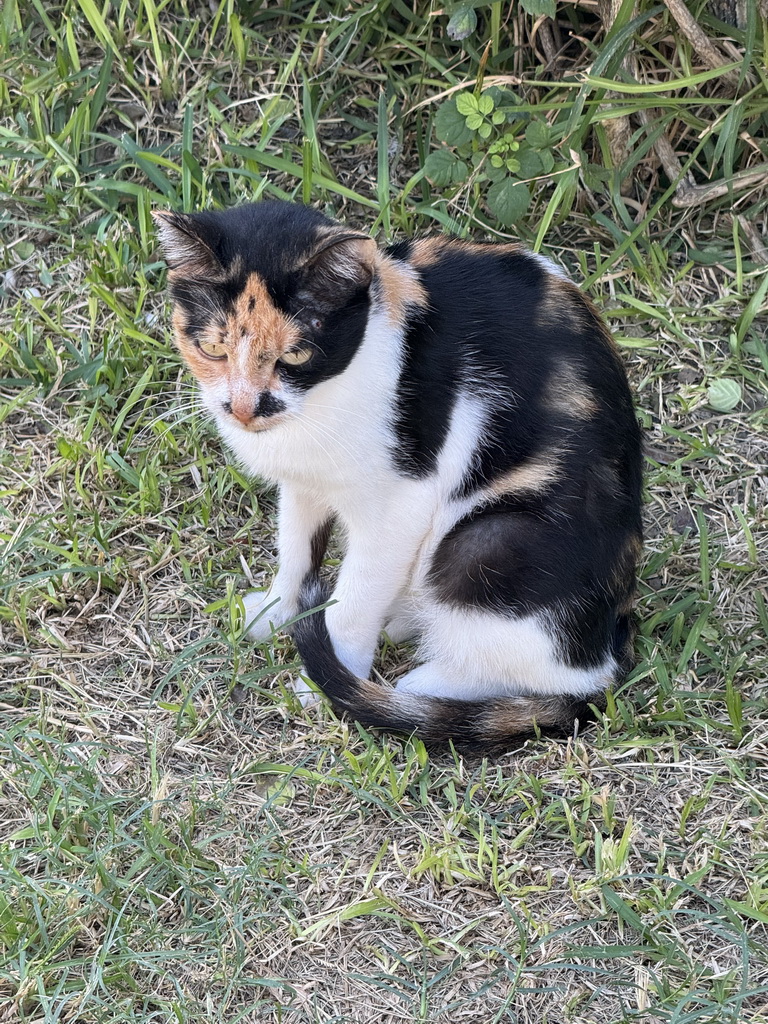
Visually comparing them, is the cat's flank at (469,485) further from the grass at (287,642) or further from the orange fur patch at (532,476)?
the grass at (287,642)

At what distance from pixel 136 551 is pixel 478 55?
2037mm

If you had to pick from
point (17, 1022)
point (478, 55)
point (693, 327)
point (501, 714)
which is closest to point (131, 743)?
point (17, 1022)

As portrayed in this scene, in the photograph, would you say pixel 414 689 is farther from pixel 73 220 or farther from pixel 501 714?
pixel 73 220

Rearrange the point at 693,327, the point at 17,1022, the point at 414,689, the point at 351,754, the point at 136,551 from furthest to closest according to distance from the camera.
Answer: the point at 693,327 → the point at 136,551 → the point at 414,689 → the point at 351,754 → the point at 17,1022

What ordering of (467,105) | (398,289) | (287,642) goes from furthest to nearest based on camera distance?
(467,105)
(287,642)
(398,289)

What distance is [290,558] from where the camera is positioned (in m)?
2.99

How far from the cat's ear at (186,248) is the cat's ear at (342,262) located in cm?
22

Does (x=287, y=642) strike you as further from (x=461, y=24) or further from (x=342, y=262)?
(x=461, y=24)

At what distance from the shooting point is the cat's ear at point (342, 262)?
227 cm

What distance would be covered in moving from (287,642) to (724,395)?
1.63 metres

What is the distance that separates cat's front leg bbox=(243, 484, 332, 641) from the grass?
0.09 meters

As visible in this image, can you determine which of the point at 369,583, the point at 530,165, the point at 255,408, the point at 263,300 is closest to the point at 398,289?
the point at 263,300

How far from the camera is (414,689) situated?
9.27ft

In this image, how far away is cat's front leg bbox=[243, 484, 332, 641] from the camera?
292 centimetres
